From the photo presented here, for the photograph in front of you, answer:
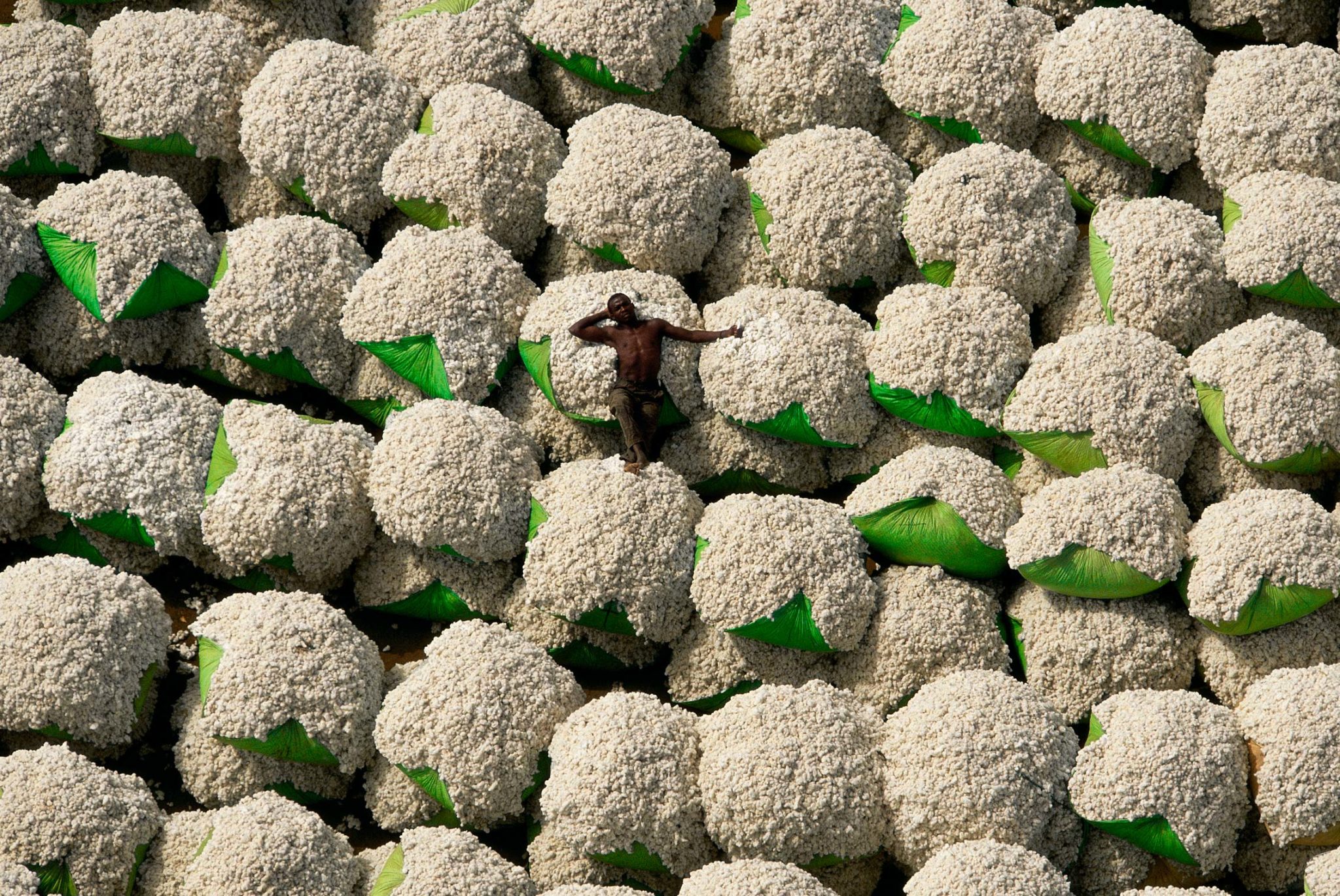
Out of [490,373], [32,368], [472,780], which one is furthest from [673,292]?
[32,368]

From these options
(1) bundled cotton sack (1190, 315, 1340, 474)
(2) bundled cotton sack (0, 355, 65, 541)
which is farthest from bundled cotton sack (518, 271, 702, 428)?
(1) bundled cotton sack (1190, 315, 1340, 474)

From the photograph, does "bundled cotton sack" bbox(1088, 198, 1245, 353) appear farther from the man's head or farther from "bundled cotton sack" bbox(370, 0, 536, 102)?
"bundled cotton sack" bbox(370, 0, 536, 102)

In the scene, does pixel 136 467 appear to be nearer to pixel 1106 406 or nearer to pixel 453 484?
pixel 453 484

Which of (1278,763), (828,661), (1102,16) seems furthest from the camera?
(1102,16)

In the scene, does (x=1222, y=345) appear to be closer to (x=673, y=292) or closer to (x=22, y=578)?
(x=673, y=292)

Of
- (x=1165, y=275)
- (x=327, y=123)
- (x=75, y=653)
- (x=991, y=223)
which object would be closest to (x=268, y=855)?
(x=75, y=653)

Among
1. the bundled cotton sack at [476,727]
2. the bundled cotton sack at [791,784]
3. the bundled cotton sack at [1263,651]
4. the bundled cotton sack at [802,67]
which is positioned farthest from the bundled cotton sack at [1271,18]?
the bundled cotton sack at [476,727]
